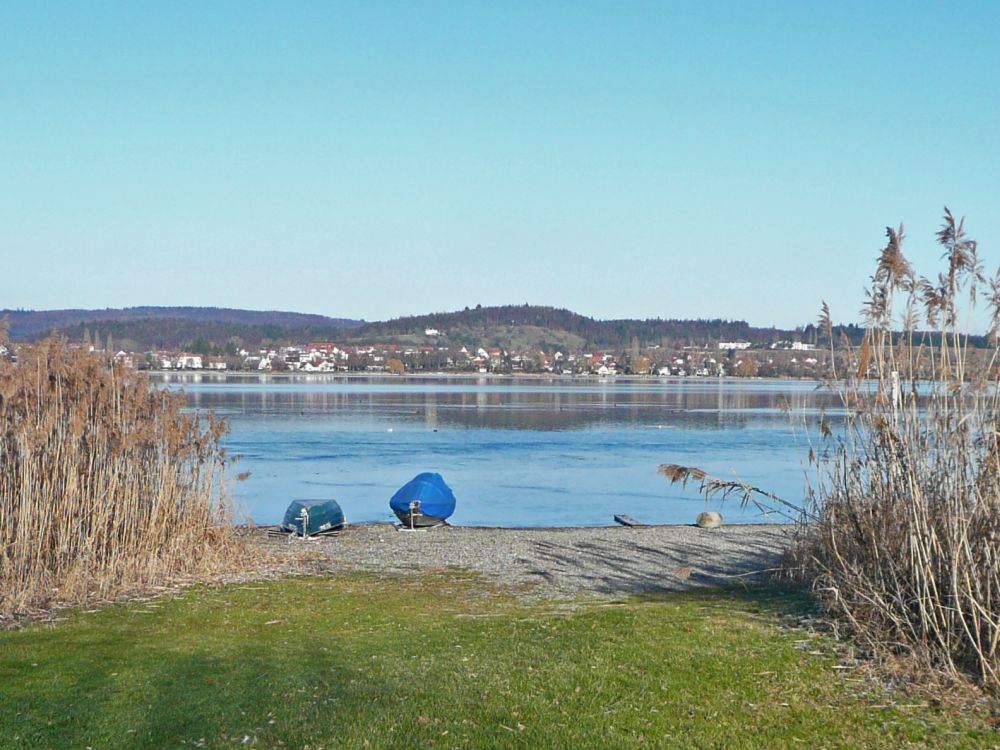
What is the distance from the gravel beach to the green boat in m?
0.34

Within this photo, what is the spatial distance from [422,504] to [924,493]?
1528 centimetres

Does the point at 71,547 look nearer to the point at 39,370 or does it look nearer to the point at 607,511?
the point at 39,370

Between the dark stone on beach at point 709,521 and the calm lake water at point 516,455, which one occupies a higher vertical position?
the dark stone on beach at point 709,521

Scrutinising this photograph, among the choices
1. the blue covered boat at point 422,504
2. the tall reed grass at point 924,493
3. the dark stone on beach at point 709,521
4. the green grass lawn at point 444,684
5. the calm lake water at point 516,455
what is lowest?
the calm lake water at point 516,455

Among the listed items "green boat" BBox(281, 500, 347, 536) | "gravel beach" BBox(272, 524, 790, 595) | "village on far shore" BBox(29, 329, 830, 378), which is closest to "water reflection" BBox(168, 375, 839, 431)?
"gravel beach" BBox(272, 524, 790, 595)

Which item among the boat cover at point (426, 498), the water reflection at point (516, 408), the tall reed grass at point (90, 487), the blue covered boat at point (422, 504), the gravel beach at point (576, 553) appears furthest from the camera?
the water reflection at point (516, 408)

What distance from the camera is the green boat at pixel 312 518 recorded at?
19500mm

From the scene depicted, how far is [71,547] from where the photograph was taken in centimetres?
1198

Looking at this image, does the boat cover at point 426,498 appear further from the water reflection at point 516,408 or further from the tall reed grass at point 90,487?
the water reflection at point 516,408

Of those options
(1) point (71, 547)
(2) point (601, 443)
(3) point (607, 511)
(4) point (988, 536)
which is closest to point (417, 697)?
(4) point (988, 536)

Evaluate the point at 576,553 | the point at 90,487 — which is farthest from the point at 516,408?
the point at 90,487

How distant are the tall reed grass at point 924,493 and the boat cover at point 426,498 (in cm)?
1384

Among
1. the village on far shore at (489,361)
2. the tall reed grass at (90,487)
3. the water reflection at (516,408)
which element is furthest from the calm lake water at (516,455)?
the village on far shore at (489,361)

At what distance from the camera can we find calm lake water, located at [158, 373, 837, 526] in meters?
27.9
